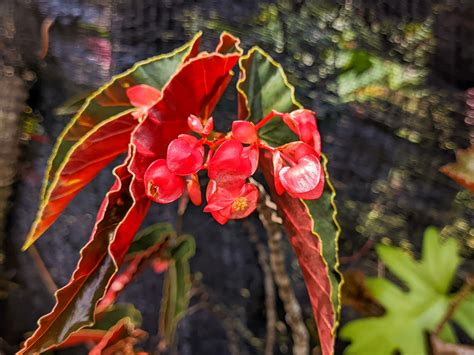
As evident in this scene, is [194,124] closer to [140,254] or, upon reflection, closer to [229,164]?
[229,164]

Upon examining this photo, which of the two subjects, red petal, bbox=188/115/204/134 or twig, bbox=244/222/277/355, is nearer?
red petal, bbox=188/115/204/134

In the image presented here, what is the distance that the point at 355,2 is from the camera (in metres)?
0.59

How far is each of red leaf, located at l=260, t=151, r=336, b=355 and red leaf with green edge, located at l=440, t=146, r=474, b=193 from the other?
0.25m

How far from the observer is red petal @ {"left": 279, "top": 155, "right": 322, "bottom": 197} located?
38 cm

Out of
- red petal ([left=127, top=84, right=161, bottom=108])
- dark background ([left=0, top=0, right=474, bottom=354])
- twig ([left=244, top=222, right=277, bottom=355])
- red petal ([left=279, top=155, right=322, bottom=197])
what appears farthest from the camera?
twig ([left=244, top=222, right=277, bottom=355])

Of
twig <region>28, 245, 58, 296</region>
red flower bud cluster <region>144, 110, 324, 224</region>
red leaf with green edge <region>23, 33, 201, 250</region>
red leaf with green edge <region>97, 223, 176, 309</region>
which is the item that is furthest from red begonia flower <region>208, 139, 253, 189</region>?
twig <region>28, 245, 58, 296</region>

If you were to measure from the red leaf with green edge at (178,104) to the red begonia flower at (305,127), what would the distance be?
85 millimetres

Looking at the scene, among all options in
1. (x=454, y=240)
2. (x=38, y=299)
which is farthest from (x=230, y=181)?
(x=38, y=299)

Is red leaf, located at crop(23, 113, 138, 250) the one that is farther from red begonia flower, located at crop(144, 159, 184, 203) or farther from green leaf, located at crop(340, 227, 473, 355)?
green leaf, located at crop(340, 227, 473, 355)

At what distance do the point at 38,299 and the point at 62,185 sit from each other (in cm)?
42

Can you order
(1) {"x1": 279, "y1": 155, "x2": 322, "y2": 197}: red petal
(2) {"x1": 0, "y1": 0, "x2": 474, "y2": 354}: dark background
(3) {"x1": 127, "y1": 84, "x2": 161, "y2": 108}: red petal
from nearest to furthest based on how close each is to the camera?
(1) {"x1": 279, "y1": 155, "x2": 322, "y2": 197}: red petal
(3) {"x1": 127, "y1": 84, "x2": 161, "y2": 108}: red petal
(2) {"x1": 0, "y1": 0, "x2": 474, "y2": 354}: dark background

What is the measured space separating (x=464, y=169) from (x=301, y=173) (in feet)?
0.99

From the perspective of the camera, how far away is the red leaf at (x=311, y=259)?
418 millimetres

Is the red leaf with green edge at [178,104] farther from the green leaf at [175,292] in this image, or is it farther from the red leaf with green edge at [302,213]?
the green leaf at [175,292]
